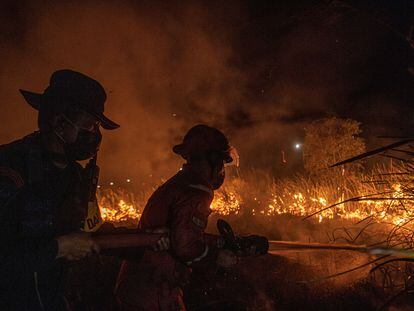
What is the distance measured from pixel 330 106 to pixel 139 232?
68.4 ft

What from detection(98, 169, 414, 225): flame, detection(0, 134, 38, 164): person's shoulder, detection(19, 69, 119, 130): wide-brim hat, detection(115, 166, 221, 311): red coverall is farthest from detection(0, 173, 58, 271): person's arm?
detection(98, 169, 414, 225): flame

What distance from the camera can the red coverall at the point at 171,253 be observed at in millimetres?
2586

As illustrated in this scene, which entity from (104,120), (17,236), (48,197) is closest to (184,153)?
(104,120)

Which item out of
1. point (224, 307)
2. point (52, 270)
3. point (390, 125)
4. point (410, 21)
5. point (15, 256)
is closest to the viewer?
point (15, 256)

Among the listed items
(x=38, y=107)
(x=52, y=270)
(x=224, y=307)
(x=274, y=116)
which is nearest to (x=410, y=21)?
(x=224, y=307)

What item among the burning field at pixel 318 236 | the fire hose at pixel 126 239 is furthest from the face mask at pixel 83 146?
the burning field at pixel 318 236

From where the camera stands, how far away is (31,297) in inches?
82.3

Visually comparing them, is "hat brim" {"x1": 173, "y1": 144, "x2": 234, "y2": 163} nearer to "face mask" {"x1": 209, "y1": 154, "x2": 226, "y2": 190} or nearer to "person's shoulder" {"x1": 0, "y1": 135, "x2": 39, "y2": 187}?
"face mask" {"x1": 209, "y1": 154, "x2": 226, "y2": 190}

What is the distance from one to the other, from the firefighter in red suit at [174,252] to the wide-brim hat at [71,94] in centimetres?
80

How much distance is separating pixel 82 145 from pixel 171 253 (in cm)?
106

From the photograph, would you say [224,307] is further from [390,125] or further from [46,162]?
[390,125]

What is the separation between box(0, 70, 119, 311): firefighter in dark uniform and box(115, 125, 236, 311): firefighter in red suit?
49 centimetres

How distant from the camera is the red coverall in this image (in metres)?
2.59

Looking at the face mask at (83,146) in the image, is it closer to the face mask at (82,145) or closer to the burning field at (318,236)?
the face mask at (82,145)
